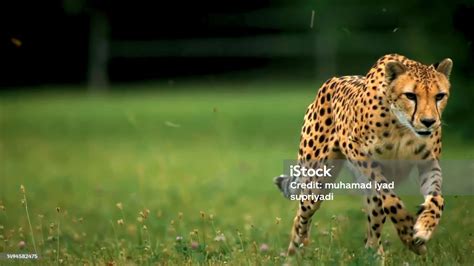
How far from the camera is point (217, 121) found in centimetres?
1695

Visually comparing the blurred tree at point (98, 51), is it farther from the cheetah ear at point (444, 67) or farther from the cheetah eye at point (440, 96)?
the cheetah eye at point (440, 96)

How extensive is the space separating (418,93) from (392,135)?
330 mm

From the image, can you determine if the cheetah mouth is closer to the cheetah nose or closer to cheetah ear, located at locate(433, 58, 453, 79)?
the cheetah nose

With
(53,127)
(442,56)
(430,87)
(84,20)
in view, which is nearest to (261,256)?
(430,87)

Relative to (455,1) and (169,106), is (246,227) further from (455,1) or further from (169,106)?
(169,106)

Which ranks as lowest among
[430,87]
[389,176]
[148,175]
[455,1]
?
[148,175]

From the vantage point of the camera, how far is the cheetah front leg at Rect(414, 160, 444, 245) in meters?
5.23

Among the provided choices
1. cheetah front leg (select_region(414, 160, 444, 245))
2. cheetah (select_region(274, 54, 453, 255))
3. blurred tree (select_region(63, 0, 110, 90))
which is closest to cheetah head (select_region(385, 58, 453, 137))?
cheetah (select_region(274, 54, 453, 255))

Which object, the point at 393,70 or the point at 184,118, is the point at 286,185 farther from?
the point at 184,118

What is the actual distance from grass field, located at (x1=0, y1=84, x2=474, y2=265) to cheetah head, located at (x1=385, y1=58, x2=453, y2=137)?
74cm

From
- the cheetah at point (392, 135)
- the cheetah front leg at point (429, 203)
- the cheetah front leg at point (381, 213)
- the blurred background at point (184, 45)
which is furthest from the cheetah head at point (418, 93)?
the blurred background at point (184, 45)

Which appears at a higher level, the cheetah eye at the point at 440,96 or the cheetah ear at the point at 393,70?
the cheetah ear at the point at 393,70

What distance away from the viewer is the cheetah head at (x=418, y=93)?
5.39 metres

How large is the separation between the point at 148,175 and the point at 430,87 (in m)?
7.32
